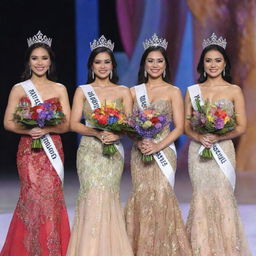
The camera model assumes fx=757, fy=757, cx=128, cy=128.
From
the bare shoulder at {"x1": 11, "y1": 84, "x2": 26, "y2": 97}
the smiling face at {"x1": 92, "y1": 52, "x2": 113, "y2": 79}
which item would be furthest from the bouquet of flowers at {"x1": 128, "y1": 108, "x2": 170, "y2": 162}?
the bare shoulder at {"x1": 11, "y1": 84, "x2": 26, "y2": 97}

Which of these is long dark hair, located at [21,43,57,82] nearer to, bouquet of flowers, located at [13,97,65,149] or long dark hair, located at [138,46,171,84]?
bouquet of flowers, located at [13,97,65,149]

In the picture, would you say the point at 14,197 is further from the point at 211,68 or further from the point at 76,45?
the point at 211,68

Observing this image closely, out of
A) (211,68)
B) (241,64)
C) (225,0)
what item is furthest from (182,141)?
(211,68)

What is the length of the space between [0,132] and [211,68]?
5676 millimetres

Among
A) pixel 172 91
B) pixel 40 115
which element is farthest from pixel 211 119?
pixel 40 115

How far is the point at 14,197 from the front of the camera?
9062 millimetres

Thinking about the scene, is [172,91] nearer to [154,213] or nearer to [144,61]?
[144,61]

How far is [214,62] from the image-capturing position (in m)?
5.59

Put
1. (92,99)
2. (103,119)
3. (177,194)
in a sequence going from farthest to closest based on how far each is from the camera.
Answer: (177,194)
(92,99)
(103,119)

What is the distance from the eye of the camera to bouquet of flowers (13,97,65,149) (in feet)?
17.2

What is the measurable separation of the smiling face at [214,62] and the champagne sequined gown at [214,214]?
0.24 metres

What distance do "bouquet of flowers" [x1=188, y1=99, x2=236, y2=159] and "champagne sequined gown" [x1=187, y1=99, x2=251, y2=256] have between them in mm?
184

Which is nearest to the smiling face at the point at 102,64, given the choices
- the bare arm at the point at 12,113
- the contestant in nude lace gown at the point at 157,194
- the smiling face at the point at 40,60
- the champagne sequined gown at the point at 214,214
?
the contestant in nude lace gown at the point at 157,194

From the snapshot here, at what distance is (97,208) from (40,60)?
1.17 m
